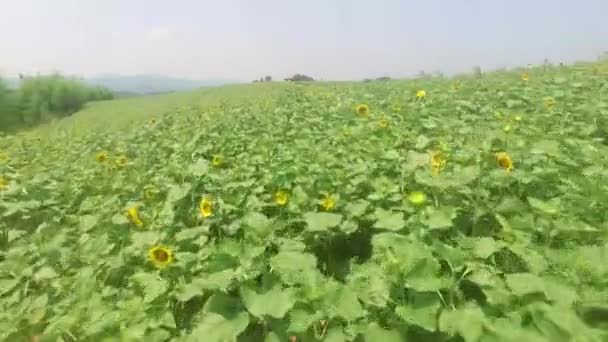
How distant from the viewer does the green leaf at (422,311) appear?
170 centimetres

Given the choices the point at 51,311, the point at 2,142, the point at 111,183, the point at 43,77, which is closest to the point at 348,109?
the point at 111,183

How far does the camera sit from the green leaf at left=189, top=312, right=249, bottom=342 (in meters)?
1.82

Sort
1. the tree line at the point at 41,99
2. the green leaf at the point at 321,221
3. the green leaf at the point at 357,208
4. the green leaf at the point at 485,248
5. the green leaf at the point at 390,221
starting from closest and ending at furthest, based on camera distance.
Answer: the green leaf at the point at 485,248, the green leaf at the point at 390,221, the green leaf at the point at 321,221, the green leaf at the point at 357,208, the tree line at the point at 41,99

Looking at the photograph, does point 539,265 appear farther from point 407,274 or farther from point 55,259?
point 55,259

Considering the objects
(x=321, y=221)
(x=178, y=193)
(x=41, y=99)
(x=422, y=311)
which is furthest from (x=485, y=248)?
(x=41, y=99)

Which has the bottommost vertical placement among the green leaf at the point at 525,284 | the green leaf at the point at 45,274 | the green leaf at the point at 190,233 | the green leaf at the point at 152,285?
the green leaf at the point at 45,274

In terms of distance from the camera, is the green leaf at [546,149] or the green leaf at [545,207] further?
the green leaf at [546,149]

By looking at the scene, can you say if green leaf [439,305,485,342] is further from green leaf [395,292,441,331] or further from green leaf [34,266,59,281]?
green leaf [34,266,59,281]

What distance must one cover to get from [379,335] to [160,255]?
1.28 metres

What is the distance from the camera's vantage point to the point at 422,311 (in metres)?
1.75

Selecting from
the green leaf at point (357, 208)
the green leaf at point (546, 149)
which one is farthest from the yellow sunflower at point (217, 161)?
the green leaf at point (546, 149)

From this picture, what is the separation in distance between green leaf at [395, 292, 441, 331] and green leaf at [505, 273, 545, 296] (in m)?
0.26

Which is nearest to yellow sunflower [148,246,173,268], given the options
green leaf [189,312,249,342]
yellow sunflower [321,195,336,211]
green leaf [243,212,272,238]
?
A: green leaf [243,212,272,238]

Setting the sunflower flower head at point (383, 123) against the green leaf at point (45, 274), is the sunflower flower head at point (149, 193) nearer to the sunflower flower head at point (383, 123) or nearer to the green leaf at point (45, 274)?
the green leaf at point (45, 274)
